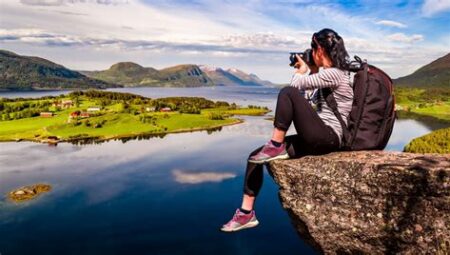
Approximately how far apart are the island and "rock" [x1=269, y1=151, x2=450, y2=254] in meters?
103

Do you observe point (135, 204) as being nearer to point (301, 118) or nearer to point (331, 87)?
point (301, 118)

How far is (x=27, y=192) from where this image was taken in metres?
56.8

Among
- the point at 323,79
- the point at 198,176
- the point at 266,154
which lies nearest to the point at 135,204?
the point at 198,176

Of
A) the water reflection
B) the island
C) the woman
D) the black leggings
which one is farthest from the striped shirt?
the island

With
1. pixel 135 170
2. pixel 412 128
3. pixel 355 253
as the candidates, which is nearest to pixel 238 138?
pixel 135 170

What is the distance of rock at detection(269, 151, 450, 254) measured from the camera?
639 cm

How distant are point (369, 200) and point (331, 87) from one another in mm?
2270

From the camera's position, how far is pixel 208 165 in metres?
74.6

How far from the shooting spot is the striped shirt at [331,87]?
23.8 feet

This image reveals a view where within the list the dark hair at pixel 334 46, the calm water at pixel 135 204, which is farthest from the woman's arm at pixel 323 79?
the calm water at pixel 135 204

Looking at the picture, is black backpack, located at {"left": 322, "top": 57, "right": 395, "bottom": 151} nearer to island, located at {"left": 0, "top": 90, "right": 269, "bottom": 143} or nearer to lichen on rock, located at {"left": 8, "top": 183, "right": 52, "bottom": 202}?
lichen on rock, located at {"left": 8, "top": 183, "right": 52, "bottom": 202}

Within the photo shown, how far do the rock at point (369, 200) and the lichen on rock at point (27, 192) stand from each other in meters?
56.5

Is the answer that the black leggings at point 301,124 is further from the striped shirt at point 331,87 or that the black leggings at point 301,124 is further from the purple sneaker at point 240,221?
the purple sneaker at point 240,221

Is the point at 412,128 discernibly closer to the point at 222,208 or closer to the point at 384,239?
Answer: the point at 222,208
